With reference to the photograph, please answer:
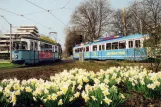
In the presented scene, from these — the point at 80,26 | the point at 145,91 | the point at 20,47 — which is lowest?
the point at 145,91

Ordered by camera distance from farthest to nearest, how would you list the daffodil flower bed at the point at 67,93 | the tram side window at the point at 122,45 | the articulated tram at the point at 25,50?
the tram side window at the point at 122,45 → the articulated tram at the point at 25,50 → the daffodil flower bed at the point at 67,93

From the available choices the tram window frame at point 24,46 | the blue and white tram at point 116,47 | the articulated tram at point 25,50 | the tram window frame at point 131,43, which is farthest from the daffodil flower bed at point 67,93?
the tram window frame at point 131,43

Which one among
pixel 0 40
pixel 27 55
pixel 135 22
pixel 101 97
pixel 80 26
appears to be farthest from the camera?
pixel 0 40

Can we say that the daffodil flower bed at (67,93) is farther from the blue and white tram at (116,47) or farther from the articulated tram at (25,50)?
the articulated tram at (25,50)

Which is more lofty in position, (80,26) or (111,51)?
(80,26)

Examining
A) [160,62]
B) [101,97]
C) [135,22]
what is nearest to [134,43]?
[160,62]

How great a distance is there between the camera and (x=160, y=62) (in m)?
8.80

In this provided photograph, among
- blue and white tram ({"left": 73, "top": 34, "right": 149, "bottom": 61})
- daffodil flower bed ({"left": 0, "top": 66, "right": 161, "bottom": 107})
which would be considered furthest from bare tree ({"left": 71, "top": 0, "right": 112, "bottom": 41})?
daffodil flower bed ({"left": 0, "top": 66, "right": 161, "bottom": 107})

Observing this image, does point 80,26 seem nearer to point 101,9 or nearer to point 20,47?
point 101,9

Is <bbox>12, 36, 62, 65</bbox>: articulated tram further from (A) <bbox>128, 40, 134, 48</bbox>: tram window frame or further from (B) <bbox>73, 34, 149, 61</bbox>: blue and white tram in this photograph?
(A) <bbox>128, 40, 134, 48</bbox>: tram window frame

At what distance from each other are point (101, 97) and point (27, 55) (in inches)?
757

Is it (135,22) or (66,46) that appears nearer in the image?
(135,22)

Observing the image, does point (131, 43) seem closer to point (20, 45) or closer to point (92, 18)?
point (20, 45)

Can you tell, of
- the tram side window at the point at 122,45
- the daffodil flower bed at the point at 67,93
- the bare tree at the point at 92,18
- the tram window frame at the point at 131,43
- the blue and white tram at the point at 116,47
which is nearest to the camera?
the daffodil flower bed at the point at 67,93
